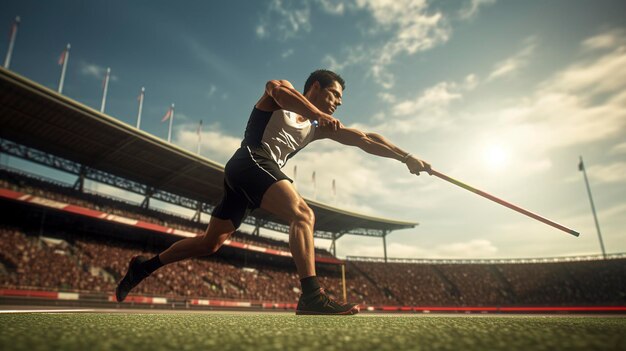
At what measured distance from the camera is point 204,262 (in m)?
28.0

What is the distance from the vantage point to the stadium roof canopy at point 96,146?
17.6m

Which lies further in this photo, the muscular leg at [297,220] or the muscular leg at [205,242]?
the muscular leg at [205,242]

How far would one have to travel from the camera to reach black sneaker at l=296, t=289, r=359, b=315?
2.54 m

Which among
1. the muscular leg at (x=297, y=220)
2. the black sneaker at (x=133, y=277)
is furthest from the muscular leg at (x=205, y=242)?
the muscular leg at (x=297, y=220)

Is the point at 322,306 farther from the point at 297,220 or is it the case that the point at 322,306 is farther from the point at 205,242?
the point at 205,242

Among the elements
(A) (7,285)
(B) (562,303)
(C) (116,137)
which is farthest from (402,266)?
(A) (7,285)

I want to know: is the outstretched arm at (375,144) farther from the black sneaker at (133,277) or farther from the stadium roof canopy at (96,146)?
the stadium roof canopy at (96,146)

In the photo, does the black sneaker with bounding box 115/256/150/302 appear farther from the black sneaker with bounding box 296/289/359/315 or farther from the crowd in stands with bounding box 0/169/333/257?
the crowd in stands with bounding box 0/169/333/257

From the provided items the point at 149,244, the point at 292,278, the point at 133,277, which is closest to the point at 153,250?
the point at 149,244

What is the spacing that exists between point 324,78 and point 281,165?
0.88m

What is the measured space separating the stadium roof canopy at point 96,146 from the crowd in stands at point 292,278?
4.64 meters

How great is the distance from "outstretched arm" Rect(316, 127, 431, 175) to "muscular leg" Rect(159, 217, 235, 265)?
1.23 m

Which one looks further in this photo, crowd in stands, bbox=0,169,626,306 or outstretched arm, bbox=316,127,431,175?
crowd in stands, bbox=0,169,626,306

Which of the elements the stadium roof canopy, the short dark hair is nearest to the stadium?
the stadium roof canopy
